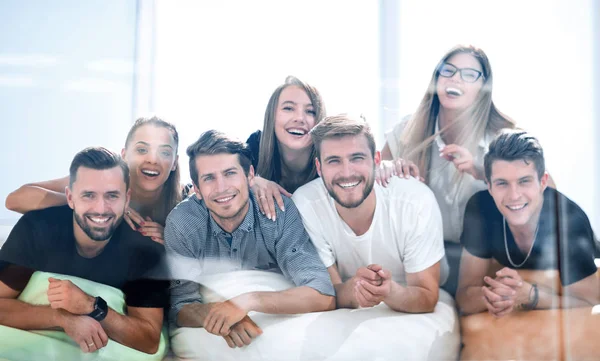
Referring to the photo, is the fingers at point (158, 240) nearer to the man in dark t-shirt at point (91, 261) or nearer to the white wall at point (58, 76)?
the man in dark t-shirt at point (91, 261)

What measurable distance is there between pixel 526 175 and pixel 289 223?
890 mm

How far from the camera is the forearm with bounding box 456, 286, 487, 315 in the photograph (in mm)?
1868

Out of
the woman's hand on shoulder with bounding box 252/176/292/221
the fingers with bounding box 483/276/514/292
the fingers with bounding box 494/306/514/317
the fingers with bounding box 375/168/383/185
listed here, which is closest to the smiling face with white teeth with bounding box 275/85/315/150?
the woman's hand on shoulder with bounding box 252/176/292/221

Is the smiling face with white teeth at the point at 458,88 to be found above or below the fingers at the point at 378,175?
above

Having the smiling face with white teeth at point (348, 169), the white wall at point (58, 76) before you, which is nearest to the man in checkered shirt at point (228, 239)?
the smiling face with white teeth at point (348, 169)

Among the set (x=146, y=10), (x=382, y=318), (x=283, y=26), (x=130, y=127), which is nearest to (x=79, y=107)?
(x=130, y=127)

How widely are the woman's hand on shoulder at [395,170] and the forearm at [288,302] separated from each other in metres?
0.47

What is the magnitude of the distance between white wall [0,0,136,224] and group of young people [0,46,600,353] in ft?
0.47

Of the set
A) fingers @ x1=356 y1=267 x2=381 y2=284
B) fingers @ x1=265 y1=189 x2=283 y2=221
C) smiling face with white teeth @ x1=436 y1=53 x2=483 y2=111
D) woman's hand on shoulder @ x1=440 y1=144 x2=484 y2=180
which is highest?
smiling face with white teeth @ x1=436 y1=53 x2=483 y2=111

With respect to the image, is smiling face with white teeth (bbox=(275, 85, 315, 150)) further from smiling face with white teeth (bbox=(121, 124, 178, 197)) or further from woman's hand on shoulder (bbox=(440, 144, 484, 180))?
woman's hand on shoulder (bbox=(440, 144, 484, 180))

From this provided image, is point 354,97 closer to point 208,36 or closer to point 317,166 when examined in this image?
point 317,166

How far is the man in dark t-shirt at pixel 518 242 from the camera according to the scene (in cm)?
186

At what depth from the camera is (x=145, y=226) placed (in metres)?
1.86

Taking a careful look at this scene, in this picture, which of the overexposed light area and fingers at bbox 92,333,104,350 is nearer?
fingers at bbox 92,333,104,350
